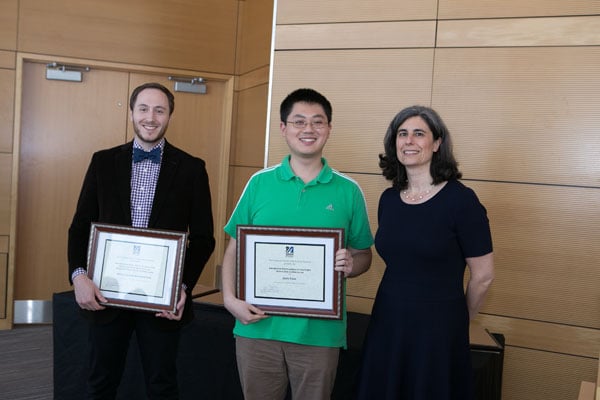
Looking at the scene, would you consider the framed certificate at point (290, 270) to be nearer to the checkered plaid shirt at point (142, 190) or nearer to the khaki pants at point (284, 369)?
the khaki pants at point (284, 369)

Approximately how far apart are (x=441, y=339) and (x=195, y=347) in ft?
5.25

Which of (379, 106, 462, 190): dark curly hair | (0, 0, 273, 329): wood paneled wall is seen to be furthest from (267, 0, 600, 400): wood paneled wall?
(0, 0, 273, 329): wood paneled wall

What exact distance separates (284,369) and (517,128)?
1957mm

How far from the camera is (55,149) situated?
5656mm

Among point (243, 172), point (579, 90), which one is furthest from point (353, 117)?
point (243, 172)

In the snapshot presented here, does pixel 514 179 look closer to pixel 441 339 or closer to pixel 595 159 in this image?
pixel 595 159

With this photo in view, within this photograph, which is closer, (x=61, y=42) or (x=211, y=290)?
(x=211, y=290)

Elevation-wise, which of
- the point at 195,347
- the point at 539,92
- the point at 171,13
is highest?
the point at 171,13

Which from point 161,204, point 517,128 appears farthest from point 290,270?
point 517,128

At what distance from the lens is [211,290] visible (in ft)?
12.2

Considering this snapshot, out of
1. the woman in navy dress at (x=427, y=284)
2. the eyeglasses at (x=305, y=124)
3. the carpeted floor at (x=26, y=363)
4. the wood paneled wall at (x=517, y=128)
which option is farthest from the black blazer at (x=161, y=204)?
the carpeted floor at (x=26, y=363)

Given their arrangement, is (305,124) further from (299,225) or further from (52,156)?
(52,156)

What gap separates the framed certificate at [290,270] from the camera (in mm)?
2031

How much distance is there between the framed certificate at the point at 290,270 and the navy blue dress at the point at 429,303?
0.20m
